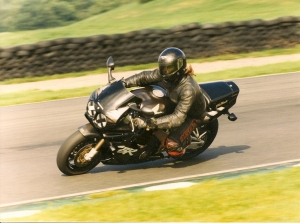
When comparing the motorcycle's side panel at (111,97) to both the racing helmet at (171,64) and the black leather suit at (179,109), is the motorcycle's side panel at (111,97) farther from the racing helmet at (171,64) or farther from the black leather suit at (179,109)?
the racing helmet at (171,64)

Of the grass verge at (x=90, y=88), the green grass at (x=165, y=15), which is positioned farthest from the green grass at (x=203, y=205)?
the green grass at (x=165, y=15)

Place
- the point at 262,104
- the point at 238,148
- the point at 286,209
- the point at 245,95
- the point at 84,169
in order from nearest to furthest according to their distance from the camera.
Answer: the point at 286,209
the point at 84,169
the point at 238,148
the point at 262,104
the point at 245,95

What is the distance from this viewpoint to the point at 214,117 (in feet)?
28.0

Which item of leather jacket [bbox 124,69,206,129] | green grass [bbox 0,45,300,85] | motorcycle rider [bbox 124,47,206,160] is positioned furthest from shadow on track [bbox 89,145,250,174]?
green grass [bbox 0,45,300,85]

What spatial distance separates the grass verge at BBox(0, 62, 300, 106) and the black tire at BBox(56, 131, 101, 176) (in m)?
6.72

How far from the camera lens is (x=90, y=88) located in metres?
15.7

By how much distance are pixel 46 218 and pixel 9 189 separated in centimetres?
159

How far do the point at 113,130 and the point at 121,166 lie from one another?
1.01 meters

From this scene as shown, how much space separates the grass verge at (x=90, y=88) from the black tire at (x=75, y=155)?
22.0 feet

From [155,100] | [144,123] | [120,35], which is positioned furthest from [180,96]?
[120,35]

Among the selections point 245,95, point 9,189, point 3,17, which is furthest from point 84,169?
point 3,17

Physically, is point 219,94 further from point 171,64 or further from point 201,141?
point 171,64

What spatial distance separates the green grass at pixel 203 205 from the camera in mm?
6152

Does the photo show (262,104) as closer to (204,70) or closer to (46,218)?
(204,70)
